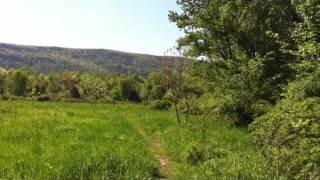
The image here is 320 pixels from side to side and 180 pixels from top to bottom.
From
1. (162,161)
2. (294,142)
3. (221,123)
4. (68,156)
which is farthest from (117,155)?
(221,123)

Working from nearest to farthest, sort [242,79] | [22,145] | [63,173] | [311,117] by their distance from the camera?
[311,117], [63,173], [22,145], [242,79]

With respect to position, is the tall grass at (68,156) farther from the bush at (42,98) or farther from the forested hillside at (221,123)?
the bush at (42,98)

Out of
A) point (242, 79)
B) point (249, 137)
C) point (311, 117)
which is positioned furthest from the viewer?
point (242, 79)

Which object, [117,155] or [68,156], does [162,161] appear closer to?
[117,155]

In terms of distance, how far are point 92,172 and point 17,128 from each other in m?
10.5

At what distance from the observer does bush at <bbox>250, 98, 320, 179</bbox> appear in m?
13.1

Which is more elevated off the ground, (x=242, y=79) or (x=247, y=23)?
(x=247, y=23)

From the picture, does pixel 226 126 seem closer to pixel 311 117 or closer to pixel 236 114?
pixel 236 114

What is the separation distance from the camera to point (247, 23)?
102 ft

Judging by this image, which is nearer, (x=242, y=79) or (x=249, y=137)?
(x=249, y=137)

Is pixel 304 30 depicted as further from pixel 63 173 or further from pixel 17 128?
pixel 17 128

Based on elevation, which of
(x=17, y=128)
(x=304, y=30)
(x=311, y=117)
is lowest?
(x=17, y=128)

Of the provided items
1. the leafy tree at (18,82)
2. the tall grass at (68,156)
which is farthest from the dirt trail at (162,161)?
the leafy tree at (18,82)

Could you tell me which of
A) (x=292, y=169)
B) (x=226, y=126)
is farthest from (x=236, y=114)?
(x=292, y=169)
